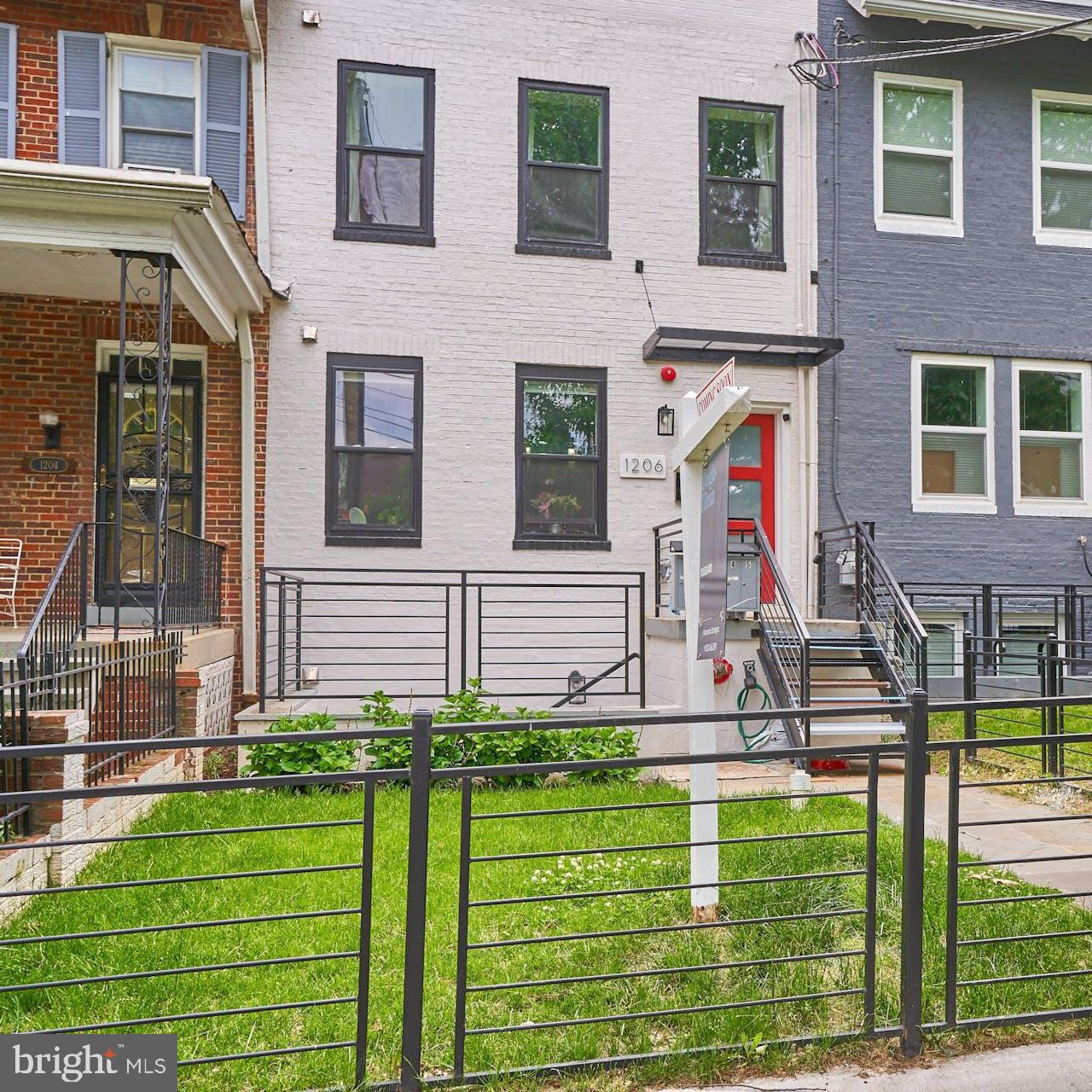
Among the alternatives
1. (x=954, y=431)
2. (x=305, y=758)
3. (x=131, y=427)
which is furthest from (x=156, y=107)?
(x=954, y=431)

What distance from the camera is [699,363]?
9.84 metres

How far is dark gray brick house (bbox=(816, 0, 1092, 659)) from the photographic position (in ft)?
33.5

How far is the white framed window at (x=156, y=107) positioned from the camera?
29.1 feet

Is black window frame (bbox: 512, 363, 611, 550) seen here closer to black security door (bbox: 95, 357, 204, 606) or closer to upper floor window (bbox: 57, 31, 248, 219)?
black security door (bbox: 95, 357, 204, 606)

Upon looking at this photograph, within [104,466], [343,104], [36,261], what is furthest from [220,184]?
[104,466]

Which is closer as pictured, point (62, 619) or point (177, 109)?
point (62, 619)

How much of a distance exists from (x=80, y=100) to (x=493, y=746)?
6598 millimetres

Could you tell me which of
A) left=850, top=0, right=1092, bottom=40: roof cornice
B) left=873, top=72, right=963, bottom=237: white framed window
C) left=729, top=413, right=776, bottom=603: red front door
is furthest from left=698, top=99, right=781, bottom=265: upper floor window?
left=729, top=413, right=776, bottom=603: red front door

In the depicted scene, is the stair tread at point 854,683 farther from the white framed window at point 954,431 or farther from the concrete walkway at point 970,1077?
the concrete walkway at point 970,1077

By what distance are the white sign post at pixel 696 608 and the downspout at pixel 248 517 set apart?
5.58m

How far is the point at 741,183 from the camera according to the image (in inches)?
399

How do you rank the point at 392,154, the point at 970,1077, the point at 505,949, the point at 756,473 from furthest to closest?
the point at 756,473 < the point at 392,154 < the point at 505,949 < the point at 970,1077

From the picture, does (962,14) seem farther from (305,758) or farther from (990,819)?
(305,758)

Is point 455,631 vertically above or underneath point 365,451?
underneath
